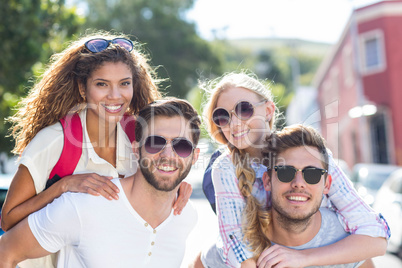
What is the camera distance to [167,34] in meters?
28.1

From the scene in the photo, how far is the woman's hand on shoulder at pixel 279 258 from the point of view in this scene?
3.08 m

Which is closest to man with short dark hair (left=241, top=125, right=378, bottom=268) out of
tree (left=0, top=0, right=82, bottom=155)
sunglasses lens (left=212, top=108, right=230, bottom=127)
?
sunglasses lens (left=212, top=108, right=230, bottom=127)

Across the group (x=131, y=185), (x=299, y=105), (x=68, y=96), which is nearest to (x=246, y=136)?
(x=131, y=185)

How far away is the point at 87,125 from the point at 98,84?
1.08ft

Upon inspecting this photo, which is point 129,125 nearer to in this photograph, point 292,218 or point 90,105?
point 90,105

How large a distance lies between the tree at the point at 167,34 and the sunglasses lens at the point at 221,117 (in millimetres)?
22099

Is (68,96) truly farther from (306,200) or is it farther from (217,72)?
(217,72)

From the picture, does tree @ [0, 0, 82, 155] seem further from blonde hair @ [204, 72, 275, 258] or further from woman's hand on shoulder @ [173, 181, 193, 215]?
woman's hand on shoulder @ [173, 181, 193, 215]

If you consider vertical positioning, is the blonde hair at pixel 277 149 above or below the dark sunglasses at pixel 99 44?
below

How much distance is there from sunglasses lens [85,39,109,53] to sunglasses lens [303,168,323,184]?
177 centimetres

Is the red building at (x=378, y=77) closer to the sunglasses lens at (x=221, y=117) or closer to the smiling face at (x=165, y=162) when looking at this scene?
the sunglasses lens at (x=221, y=117)

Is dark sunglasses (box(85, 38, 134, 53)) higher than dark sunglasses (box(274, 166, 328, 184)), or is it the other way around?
dark sunglasses (box(85, 38, 134, 53))

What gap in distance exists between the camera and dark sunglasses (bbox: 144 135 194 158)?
321 centimetres

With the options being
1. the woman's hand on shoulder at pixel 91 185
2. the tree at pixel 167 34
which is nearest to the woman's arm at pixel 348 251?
the woman's hand on shoulder at pixel 91 185
